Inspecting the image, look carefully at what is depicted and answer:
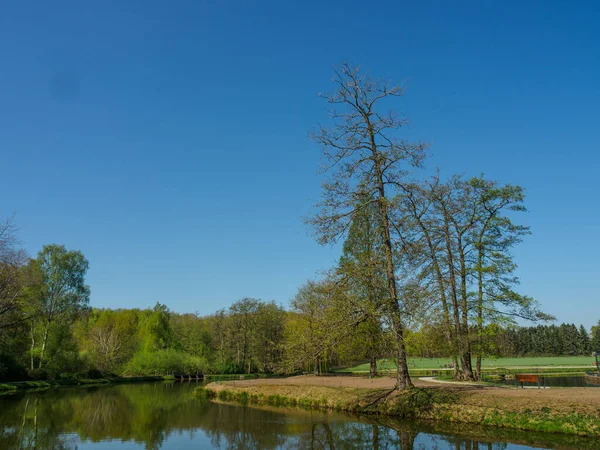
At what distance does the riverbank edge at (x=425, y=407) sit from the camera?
51.6 feet

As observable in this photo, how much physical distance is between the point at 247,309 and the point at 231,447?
59503mm

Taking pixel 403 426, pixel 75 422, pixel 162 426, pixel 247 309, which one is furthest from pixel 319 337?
pixel 247 309

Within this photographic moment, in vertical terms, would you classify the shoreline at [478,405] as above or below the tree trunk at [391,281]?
below

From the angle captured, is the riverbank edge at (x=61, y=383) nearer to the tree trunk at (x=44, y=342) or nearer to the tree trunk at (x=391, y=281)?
the tree trunk at (x=44, y=342)

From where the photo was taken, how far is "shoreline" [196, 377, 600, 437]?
625 inches

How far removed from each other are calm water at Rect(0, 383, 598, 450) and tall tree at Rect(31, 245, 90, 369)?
27706mm

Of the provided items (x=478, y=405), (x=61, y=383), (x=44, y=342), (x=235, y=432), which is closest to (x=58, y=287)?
(x=44, y=342)

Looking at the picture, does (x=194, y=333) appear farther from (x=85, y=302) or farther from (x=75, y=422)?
(x=75, y=422)

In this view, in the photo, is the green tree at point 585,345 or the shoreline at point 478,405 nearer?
the shoreline at point 478,405

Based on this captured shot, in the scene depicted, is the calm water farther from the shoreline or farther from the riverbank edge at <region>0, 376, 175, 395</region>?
the riverbank edge at <region>0, 376, 175, 395</region>

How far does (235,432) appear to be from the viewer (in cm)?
1806

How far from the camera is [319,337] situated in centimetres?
1927

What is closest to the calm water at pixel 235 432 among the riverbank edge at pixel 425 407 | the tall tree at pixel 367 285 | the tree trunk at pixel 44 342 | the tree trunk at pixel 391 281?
the riverbank edge at pixel 425 407

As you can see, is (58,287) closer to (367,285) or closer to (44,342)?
(44,342)
